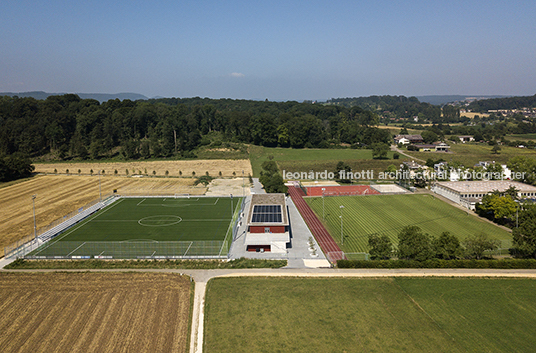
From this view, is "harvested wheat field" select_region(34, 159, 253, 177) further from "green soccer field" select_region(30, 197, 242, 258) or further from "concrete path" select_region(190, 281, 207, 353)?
"concrete path" select_region(190, 281, 207, 353)

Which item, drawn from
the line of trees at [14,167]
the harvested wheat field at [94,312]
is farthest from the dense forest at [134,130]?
the harvested wheat field at [94,312]

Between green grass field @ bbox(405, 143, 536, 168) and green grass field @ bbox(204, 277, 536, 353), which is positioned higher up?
green grass field @ bbox(405, 143, 536, 168)

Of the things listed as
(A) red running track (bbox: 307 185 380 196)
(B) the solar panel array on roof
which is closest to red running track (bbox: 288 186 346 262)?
(A) red running track (bbox: 307 185 380 196)

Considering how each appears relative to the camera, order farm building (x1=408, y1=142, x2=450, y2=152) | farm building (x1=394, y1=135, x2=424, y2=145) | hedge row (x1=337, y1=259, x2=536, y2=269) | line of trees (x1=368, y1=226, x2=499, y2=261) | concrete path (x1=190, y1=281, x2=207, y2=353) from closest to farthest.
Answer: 1. concrete path (x1=190, y1=281, x2=207, y2=353)
2. hedge row (x1=337, y1=259, x2=536, y2=269)
3. line of trees (x1=368, y1=226, x2=499, y2=261)
4. farm building (x1=408, y1=142, x2=450, y2=152)
5. farm building (x1=394, y1=135, x2=424, y2=145)

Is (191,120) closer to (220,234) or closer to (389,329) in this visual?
(220,234)

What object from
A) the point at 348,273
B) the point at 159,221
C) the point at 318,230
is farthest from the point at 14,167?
the point at 348,273
